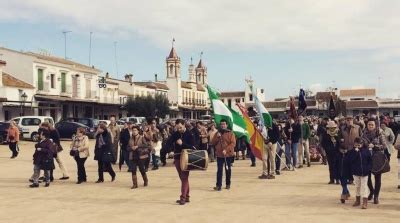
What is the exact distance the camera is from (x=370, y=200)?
1001 centimetres

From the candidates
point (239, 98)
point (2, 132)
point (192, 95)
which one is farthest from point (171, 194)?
point (239, 98)

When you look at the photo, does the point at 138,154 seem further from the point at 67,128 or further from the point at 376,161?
the point at 67,128

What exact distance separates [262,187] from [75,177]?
5557 mm

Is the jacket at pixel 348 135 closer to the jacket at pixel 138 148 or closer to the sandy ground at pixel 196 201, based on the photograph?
the sandy ground at pixel 196 201

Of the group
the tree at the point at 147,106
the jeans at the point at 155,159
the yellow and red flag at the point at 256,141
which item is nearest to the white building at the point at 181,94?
the tree at the point at 147,106

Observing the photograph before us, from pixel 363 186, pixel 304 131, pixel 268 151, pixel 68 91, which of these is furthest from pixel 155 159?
pixel 68 91

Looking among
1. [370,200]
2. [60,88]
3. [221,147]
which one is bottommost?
[370,200]

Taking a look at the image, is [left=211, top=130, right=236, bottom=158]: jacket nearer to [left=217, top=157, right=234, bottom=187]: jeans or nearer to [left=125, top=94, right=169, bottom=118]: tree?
[left=217, top=157, right=234, bottom=187]: jeans

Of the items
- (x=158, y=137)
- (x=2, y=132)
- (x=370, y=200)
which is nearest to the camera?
(x=370, y=200)

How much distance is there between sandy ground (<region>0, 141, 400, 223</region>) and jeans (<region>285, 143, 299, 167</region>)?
3.42 feet

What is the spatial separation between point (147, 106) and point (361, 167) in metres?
51.3

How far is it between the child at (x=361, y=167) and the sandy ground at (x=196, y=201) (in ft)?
1.09

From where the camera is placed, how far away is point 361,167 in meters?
9.19

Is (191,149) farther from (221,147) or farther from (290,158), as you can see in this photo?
(290,158)
